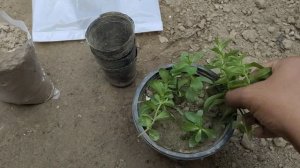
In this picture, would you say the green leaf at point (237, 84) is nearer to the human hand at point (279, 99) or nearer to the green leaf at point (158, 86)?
the human hand at point (279, 99)

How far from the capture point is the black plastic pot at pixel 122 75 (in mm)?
1761

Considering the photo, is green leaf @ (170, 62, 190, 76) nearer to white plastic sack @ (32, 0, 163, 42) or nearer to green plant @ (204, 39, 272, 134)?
green plant @ (204, 39, 272, 134)

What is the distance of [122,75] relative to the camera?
5.86ft

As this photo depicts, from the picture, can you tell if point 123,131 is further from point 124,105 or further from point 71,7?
point 71,7

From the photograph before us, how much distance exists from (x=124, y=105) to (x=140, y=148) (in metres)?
0.21

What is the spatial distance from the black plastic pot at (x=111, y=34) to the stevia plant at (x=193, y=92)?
0.24m

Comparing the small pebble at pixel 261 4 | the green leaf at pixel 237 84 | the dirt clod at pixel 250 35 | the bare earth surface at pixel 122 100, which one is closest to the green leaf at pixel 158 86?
the green leaf at pixel 237 84

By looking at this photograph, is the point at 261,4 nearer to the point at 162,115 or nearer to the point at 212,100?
the point at 212,100

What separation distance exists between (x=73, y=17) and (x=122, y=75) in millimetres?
420

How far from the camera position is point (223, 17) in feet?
6.61

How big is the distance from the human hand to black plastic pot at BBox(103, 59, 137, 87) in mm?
642

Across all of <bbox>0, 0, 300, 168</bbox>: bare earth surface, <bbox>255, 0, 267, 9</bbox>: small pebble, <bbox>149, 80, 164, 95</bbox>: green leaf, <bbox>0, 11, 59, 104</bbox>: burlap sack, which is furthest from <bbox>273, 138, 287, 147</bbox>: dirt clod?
<bbox>0, 11, 59, 104</bbox>: burlap sack

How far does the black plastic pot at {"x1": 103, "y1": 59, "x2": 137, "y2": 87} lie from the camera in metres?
Result: 1.76

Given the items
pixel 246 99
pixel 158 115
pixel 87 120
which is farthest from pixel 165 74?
pixel 87 120
